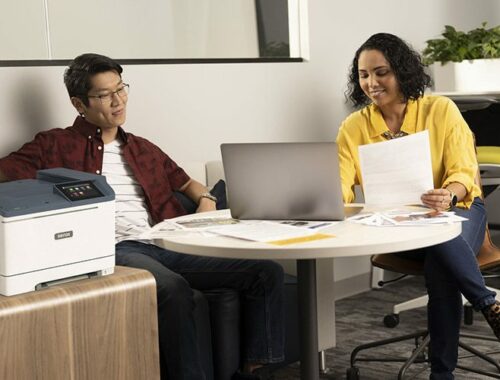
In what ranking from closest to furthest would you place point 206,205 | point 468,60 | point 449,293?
point 449,293, point 206,205, point 468,60

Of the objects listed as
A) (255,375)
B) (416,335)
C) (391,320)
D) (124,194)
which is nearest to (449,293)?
(416,335)

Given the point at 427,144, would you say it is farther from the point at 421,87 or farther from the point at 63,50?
the point at 63,50

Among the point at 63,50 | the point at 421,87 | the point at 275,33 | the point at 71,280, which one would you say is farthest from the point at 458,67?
the point at 71,280

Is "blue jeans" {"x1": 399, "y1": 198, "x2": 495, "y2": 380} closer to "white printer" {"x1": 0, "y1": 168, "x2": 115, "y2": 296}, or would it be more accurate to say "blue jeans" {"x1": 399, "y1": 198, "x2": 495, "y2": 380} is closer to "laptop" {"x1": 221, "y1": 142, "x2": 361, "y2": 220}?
"laptop" {"x1": 221, "y1": 142, "x2": 361, "y2": 220}

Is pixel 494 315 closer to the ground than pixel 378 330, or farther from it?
farther from it

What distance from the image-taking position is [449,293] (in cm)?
288

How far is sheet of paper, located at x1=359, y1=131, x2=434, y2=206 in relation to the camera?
2.84 m

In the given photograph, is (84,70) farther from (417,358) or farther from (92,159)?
(417,358)

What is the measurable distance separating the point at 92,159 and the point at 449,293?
1.31 metres

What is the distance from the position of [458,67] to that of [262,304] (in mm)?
2169

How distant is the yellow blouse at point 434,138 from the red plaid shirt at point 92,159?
0.64 metres

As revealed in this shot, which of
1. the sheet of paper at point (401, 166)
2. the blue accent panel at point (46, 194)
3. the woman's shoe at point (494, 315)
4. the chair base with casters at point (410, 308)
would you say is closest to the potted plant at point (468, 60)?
the chair base with casters at point (410, 308)

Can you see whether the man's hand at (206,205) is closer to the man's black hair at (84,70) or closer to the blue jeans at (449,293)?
the man's black hair at (84,70)

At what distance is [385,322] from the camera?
13.0ft
